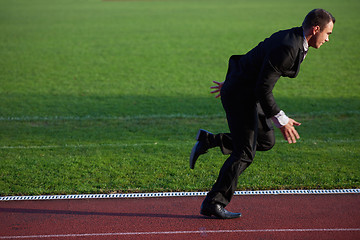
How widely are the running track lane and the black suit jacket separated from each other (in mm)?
1246

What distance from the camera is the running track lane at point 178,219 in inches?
178

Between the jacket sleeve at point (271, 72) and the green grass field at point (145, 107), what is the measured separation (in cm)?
177

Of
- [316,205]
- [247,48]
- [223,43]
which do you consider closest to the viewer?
[316,205]

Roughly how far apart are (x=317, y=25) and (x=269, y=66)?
23.1 inches

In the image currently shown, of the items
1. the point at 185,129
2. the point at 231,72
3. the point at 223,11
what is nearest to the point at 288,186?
the point at 231,72

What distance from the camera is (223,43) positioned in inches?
746

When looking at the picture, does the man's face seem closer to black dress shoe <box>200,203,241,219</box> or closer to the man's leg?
the man's leg

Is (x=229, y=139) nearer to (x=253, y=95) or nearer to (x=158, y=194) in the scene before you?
(x=253, y=95)

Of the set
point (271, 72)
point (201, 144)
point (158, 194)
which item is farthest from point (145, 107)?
point (271, 72)

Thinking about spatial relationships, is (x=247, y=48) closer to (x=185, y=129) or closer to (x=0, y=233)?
(x=185, y=129)

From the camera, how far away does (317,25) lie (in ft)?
13.5

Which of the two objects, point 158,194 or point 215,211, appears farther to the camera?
point 158,194

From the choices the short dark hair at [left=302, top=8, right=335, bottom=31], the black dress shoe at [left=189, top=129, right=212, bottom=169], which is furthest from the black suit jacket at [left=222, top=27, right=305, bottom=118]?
the black dress shoe at [left=189, top=129, right=212, bottom=169]

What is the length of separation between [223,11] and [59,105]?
70.5ft
